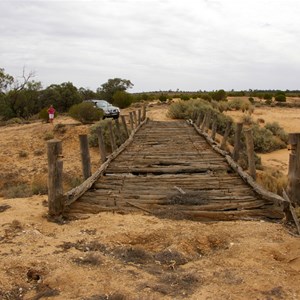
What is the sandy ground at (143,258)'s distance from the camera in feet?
12.1

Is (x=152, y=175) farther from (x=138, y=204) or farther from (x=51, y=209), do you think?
(x=51, y=209)

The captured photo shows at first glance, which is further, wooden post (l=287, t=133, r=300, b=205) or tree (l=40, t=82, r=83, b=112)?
tree (l=40, t=82, r=83, b=112)

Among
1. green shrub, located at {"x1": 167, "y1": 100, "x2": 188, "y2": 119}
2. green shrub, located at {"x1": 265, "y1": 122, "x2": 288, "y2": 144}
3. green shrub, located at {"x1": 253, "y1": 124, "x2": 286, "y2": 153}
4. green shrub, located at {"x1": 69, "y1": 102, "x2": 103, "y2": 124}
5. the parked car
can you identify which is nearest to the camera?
green shrub, located at {"x1": 253, "y1": 124, "x2": 286, "y2": 153}

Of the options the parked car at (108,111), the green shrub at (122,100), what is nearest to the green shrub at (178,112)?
the parked car at (108,111)

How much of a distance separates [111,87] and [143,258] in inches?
1673

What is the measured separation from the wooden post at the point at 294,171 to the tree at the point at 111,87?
38.2 meters

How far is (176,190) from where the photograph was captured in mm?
7078

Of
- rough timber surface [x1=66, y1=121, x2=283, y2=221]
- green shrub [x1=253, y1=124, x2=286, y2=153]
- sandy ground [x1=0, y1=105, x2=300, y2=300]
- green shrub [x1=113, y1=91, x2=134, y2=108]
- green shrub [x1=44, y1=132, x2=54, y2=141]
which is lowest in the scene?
green shrub [x1=253, y1=124, x2=286, y2=153]

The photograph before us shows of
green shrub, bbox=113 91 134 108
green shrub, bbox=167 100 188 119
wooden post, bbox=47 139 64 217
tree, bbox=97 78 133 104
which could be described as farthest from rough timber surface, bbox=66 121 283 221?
tree, bbox=97 78 133 104

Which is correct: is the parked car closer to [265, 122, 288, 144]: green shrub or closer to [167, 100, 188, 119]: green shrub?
[167, 100, 188, 119]: green shrub

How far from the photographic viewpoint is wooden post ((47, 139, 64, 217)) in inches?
234

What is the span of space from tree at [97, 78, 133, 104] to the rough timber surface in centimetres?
3416

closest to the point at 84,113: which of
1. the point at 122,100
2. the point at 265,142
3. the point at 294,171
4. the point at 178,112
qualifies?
the point at 178,112

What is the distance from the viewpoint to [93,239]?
504 cm
